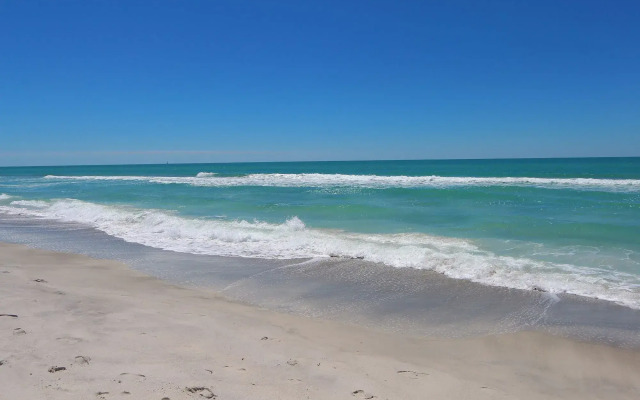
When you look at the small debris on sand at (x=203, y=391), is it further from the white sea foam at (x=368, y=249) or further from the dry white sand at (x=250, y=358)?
the white sea foam at (x=368, y=249)

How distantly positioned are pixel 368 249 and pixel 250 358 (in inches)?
220

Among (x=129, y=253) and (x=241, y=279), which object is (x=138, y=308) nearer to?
(x=241, y=279)

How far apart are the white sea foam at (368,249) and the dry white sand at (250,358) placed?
2.32 metres

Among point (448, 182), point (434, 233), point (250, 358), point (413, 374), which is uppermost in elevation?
point (448, 182)

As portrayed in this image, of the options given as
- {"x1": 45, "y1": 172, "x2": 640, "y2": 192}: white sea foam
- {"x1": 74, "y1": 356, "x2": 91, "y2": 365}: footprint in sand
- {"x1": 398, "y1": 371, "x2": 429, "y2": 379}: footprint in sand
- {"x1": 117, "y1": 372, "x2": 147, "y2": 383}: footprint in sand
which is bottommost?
{"x1": 398, "y1": 371, "x2": 429, "y2": 379}: footprint in sand

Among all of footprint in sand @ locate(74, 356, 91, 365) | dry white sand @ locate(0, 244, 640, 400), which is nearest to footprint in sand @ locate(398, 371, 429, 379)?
dry white sand @ locate(0, 244, 640, 400)

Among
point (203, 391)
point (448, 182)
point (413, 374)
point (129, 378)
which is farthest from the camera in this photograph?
point (448, 182)

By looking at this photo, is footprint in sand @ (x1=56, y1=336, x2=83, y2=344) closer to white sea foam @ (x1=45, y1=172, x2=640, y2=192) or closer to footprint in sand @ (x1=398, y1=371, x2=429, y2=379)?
footprint in sand @ (x1=398, y1=371, x2=429, y2=379)

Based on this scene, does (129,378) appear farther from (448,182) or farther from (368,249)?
(448,182)

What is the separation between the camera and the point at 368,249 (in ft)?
30.6

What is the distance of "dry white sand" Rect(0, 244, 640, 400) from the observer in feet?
11.1

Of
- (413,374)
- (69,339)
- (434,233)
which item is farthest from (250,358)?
(434,233)

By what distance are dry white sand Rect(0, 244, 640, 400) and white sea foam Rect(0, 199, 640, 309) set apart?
2319 mm

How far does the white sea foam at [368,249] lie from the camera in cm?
701
